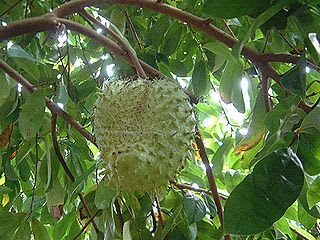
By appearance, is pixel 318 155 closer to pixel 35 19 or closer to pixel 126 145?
pixel 126 145

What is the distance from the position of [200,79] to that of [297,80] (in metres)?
0.56

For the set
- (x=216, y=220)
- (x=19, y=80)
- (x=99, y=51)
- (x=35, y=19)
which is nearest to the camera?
(x=35, y=19)

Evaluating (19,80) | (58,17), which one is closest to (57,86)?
(19,80)

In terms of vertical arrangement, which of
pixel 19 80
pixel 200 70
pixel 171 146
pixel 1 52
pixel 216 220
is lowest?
pixel 216 220

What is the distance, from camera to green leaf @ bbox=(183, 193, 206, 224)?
92 cm

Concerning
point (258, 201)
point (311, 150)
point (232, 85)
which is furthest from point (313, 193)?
point (232, 85)

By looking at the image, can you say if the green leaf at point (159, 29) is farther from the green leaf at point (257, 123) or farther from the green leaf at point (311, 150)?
the green leaf at point (311, 150)

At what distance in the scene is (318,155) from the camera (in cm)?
74

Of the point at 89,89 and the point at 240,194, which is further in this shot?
the point at 89,89

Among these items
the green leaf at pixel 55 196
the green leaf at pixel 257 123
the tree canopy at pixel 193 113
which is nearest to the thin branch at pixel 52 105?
the tree canopy at pixel 193 113

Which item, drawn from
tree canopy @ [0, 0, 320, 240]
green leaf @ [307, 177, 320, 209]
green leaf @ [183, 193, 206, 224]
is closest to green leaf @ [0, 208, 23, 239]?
tree canopy @ [0, 0, 320, 240]

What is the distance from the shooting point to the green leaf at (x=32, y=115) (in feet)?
3.25

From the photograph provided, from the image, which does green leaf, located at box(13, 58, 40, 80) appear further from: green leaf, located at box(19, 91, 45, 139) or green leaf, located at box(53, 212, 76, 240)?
green leaf, located at box(53, 212, 76, 240)

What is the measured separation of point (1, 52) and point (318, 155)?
0.71m
